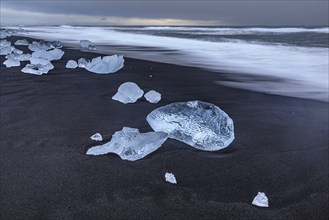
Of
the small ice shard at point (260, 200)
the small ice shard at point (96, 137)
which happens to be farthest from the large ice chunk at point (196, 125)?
the small ice shard at point (260, 200)

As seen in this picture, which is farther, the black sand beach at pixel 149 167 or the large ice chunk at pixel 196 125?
the large ice chunk at pixel 196 125

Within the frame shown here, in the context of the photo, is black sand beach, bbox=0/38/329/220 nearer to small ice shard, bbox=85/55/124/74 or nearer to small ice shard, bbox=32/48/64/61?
small ice shard, bbox=85/55/124/74

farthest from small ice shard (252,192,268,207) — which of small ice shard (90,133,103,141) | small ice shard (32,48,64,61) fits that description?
small ice shard (32,48,64,61)

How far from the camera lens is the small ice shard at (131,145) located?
82.4 inches

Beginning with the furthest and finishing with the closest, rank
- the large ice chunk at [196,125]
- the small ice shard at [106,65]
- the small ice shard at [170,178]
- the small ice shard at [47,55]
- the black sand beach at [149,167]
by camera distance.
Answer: the small ice shard at [47,55], the small ice shard at [106,65], the large ice chunk at [196,125], the small ice shard at [170,178], the black sand beach at [149,167]

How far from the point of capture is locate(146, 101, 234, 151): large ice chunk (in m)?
2.29

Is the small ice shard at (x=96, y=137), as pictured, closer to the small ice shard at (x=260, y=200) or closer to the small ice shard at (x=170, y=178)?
the small ice shard at (x=170, y=178)

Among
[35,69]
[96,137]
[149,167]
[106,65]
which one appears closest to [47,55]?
[35,69]

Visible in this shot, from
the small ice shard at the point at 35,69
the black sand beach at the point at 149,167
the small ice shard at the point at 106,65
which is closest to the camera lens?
the black sand beach at the point at 149,167

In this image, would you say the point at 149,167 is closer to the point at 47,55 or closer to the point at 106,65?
the point at 106,65

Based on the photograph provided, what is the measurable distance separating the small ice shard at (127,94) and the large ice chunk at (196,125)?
78 centimetres

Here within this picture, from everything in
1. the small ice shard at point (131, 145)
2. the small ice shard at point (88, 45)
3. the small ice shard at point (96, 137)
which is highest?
the small ice shard at point (131, 145)

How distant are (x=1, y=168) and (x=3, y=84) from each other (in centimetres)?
240

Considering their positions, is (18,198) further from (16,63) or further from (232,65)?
(232,65)
